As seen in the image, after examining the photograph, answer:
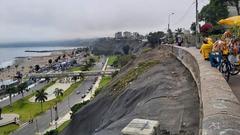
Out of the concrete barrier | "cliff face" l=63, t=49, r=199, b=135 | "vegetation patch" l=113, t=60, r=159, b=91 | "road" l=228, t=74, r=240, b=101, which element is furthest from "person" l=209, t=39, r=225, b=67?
"vegetation patch" l=113, t=60, r=159, b=91

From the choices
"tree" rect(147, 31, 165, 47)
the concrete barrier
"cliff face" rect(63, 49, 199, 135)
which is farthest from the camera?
"tree" rect(147, 31, 165, 47)

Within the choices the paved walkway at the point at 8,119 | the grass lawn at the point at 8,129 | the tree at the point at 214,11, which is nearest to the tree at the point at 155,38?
the tree at the point at 214,11

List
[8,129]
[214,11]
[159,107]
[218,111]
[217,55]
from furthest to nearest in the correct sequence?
[8,129] → [214,11] → [217,55] → [159,107] → [218,111]

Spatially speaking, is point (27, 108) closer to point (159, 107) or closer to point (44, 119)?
point (44, 119)

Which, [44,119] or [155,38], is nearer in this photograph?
[44,119]

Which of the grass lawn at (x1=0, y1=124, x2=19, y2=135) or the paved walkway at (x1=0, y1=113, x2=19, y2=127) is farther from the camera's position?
the paved walkway at (x1=0, y1=113, x2=19, y2=127)

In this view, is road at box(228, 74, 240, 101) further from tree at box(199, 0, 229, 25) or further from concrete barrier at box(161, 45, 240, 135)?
tree at box(199, 0, 229, 25)

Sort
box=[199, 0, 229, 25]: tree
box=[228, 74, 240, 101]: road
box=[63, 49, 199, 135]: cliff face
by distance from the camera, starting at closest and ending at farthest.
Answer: box=[63, 49, 199, 135]: cliff face
box=[228, 74, 240, 101]: road
box=[199, 0, 229, 25]: tree

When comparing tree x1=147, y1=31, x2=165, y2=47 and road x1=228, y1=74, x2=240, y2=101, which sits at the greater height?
tree x1=147, y1=31, x2=165, y2=47

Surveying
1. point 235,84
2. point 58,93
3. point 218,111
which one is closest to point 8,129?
point 58,93
